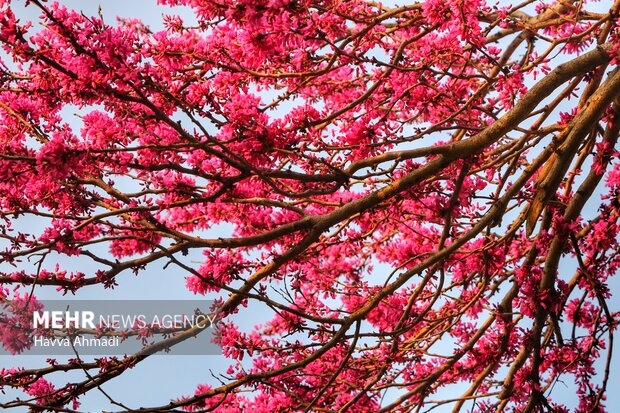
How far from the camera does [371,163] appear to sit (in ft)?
16.2

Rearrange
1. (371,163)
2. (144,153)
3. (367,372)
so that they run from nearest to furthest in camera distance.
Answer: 1. (371,163)
2. (144,153)
3. (367,372)

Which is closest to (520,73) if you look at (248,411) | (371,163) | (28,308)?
(371,163)

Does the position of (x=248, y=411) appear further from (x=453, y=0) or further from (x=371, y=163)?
(x=453, y=0)

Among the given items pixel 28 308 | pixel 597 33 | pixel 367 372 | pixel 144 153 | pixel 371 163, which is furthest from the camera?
pixel 597 33

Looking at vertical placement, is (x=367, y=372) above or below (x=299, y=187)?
below

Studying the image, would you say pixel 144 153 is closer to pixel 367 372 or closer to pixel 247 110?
pixel 247 110

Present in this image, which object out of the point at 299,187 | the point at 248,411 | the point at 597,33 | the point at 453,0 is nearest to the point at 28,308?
the point at 248,411

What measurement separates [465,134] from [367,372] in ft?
7.21

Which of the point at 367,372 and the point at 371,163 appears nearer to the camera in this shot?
the point at 371,163

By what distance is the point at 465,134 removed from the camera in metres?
6.94

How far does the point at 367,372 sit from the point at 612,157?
253cm

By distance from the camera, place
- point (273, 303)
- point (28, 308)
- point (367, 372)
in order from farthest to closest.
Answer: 1. point (367, 372)
2. point (28, 308)
3. point (273, 303)

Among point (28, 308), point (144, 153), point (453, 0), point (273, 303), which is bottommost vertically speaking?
point (273, 303)

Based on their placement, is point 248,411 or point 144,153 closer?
point 144,153
